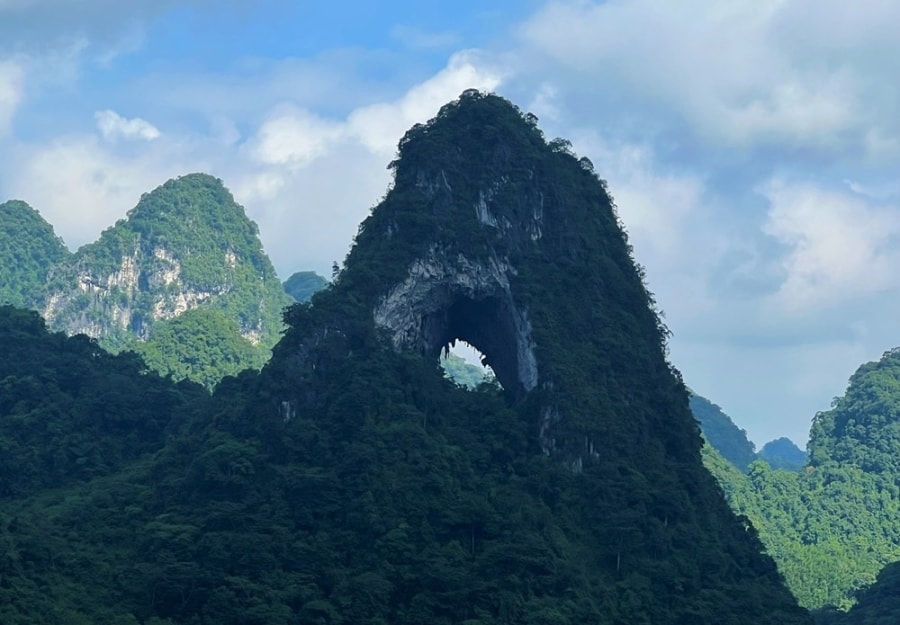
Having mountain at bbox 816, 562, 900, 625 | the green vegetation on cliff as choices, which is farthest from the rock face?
the green vegetation on cliff

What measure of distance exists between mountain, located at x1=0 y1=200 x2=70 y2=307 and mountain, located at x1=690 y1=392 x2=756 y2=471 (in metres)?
46.4

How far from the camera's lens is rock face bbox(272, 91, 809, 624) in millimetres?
41406

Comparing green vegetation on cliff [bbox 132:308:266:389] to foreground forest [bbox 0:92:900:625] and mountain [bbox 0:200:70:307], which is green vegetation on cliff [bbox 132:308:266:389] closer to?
mountain [bbox 0:200:70:307]

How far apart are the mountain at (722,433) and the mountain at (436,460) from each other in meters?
75.5

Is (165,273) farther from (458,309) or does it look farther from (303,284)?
(458,309)

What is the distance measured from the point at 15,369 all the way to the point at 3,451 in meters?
7.07

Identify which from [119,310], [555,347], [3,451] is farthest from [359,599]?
[119,310]

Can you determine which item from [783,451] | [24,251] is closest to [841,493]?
[24,251]

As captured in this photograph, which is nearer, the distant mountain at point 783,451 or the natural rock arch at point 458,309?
the natural rock arch at point 458,309

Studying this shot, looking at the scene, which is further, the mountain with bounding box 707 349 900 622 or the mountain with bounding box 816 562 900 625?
the mountain with bounding box 707 349 900 622

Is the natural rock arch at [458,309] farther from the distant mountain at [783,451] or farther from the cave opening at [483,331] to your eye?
the distant mountain at [783,451]

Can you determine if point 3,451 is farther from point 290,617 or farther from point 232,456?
point 290,617

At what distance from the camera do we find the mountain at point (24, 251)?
4141 inches

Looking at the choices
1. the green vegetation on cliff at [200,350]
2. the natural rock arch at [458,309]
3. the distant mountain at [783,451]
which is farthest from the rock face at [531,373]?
the distant mountain at [783,451]
